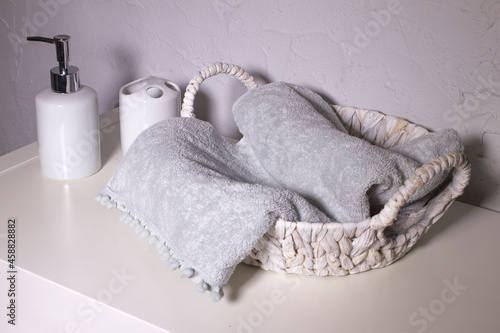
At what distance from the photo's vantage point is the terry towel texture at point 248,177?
57cm

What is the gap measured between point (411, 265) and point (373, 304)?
0.10 m

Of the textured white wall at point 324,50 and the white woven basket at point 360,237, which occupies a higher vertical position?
the textured white wall at point 324,50

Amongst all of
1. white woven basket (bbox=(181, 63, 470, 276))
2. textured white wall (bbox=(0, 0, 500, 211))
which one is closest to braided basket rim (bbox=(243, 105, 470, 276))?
white woven basket (bbox=(181, 63, 470, 276))

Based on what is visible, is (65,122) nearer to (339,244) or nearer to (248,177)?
(248,177)

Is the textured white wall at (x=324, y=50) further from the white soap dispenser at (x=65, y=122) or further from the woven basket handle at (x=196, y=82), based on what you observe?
the white soap dispenser at (x=65, y=122)

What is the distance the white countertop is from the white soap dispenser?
75 millimetres

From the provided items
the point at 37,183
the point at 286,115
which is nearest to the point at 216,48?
the point at 286,115

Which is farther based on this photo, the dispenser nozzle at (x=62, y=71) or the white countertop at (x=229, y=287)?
the dispenser nozzle at (x=62, y=71)

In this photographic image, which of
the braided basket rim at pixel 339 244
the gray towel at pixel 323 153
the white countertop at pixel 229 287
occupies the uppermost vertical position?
the gray towel at pixel 323 153

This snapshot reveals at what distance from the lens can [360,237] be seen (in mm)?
583

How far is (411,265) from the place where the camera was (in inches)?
26.0

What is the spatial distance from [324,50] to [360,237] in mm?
350

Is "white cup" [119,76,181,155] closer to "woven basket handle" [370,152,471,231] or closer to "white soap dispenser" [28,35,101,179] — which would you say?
"white soap dispenser" [28,35,101,179]

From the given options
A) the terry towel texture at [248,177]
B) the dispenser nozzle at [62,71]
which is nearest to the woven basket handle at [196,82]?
the terry towel texture at [248,177]
